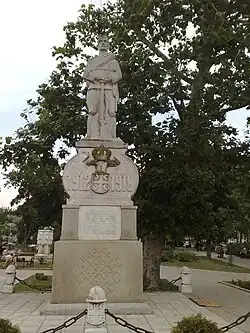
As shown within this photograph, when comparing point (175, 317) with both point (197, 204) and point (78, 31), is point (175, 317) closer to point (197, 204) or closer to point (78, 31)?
point (197, 204)

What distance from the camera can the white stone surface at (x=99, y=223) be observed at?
36.4 feet

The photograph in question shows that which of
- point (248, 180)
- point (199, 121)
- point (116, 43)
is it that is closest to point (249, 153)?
point (248, 180)

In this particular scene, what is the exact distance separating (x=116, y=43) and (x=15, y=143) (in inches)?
201

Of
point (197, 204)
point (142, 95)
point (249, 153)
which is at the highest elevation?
point (142, 95)

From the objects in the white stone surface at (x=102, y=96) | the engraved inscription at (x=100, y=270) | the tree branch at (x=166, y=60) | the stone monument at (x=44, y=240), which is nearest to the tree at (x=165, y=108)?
the tree branch at (x=166, y=60)

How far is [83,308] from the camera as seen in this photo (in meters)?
10.3

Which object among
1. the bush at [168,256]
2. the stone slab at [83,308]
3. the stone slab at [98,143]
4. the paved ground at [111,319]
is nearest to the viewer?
the paved ground at [111,319]

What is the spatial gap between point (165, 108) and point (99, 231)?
703 cm

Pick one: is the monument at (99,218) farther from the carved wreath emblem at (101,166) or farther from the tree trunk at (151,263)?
the tree trunk at (151,263)

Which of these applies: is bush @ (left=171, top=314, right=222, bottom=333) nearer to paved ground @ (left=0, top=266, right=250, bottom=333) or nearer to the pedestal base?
paved ground @ (left=0, top=266, right=250, bottom=333)

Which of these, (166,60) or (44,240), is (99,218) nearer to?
(166,60)

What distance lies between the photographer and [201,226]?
53.0ft

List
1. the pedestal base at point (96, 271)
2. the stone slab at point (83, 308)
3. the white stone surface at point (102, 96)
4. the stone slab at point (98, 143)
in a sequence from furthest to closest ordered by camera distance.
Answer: the white stone surface at point (102, 96) < the stone slab at point (98, 143) < the pedestal base at point (96, 271) < the stone slab at point (83, 308)

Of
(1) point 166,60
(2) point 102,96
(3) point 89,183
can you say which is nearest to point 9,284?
(3) point 89,183
